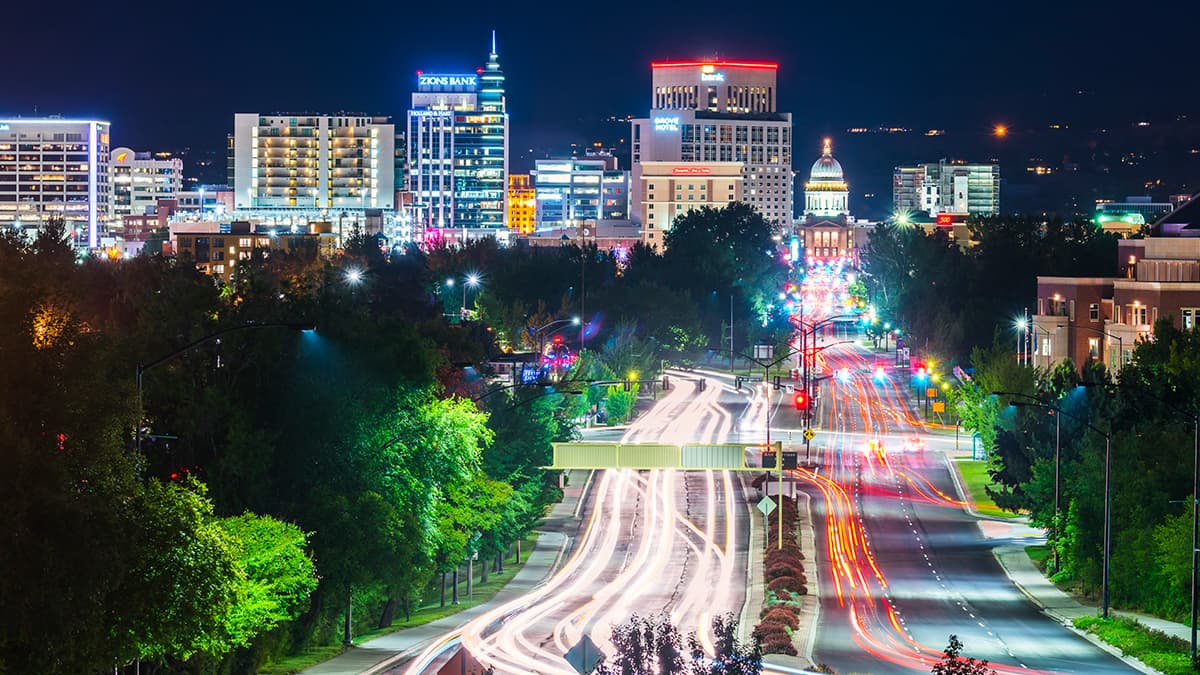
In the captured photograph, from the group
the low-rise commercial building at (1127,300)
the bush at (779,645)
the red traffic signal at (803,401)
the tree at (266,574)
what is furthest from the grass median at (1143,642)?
the low-rise commercial building at (1127,300)

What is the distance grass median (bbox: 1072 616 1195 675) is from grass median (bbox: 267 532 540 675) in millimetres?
20268

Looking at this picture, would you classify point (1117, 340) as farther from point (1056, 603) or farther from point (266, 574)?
point (266, 574)

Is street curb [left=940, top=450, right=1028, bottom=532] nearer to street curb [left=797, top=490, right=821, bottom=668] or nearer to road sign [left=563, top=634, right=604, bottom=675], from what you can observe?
street curb [left=797, top=490, right=821, bottom=668]

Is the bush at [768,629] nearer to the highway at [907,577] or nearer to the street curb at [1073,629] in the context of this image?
the highway at [907,577]

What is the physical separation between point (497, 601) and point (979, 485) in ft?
131

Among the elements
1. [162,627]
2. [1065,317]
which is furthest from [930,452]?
[162,627]

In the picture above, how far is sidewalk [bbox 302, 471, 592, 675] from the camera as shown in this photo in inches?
2270

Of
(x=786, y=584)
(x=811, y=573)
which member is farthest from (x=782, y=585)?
(x=811, y=573)

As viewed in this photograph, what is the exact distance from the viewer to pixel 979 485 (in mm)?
107188

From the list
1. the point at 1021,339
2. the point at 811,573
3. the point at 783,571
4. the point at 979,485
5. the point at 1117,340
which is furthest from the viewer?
the point at 1021,339

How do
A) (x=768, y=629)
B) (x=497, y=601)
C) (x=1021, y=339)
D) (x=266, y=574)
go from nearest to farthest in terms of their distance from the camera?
(x=266, y=574) < (x=768, y=629) < (x=497, y=601) < (x=1021, y=339)

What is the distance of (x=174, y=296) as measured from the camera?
6197 centimetres

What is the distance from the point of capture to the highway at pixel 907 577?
59.4 metres

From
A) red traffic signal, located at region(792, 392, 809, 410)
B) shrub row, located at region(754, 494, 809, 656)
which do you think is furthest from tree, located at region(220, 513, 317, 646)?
red traffic signal, located at region(792, 392, 809, 410)
